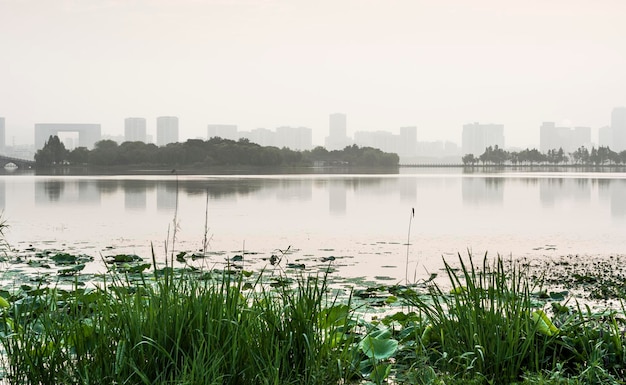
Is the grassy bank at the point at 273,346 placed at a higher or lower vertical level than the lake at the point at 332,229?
higher

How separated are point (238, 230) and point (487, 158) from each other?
132m

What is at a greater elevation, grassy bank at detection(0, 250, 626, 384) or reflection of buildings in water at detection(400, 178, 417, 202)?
grassy bank at detection(0, 250, 626, 384)

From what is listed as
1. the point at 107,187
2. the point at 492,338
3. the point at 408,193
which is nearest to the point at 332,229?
the point at 492,338

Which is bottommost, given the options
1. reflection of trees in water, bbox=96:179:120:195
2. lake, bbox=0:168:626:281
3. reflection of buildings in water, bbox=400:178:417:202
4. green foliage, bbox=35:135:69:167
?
lake, bbox=0:168:626:281

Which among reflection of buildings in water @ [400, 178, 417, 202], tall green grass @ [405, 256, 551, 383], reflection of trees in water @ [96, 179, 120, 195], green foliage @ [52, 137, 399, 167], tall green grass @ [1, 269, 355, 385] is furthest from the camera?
green foliage @ [52, 137, 399, 167]

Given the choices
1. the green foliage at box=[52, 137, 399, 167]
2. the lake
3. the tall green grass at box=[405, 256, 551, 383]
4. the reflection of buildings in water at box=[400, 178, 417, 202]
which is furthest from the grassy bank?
the green foliage at box=[52, 137, 399, 167]

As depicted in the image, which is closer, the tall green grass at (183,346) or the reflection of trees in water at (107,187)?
the tall green grass at (183,346)

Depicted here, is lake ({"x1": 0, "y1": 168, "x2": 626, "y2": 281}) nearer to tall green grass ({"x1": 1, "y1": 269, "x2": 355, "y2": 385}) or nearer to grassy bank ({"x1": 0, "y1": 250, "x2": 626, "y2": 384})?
grassy bank ({"x1": 0, "y1": 250, "x2": 626, "y2": 384})

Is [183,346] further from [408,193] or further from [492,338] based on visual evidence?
[408,193]

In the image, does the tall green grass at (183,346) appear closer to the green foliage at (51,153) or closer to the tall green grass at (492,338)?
the tall green grass at (492,338)

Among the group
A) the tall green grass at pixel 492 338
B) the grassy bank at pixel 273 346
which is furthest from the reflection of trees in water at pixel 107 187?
the tall green grass at pixel 492 338

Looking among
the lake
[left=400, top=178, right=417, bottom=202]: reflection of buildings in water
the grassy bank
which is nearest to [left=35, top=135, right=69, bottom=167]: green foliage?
[left=400, top=178, right=417, bottom=202]: reflection of buildings in water

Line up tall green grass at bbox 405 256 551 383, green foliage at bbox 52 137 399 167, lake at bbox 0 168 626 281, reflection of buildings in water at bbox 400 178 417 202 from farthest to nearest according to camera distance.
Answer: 1. green foliage at bbox 52 137 399 167
2. reflection of buildings in water at bbox 400 178 417 202
3. lake at bbox 0 168 626 281
4. tall green grass at bbox 405 256 551 383

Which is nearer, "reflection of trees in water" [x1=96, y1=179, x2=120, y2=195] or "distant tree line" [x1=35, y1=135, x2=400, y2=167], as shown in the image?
"reflection of trees in water" [x1=96, y1=179, x2=120, y2=195]
